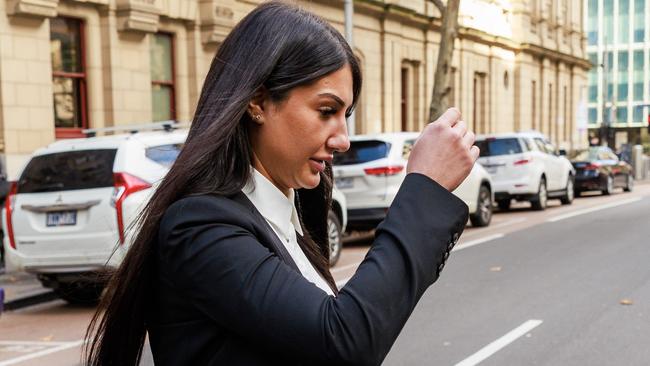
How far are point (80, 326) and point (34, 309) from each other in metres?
1.46

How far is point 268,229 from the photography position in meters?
1.33

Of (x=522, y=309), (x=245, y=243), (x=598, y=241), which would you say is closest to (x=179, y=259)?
(x=245, y=243)

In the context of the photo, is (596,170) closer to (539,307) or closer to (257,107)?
(539,307)

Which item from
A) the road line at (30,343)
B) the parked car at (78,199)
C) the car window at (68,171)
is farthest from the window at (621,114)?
the road line at (30,343)

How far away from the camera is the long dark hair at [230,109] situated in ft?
4.34

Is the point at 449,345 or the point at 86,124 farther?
the point at 86,124

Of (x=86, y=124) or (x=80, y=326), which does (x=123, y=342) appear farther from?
(x=86, y=124)

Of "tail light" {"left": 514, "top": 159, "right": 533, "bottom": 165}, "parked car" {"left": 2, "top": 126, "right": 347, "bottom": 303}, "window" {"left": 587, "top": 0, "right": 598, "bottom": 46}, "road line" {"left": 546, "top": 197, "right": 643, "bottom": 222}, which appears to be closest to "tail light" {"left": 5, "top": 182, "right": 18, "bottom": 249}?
"parked car" {"left": 2, "top": 126, "right": 347, "bottom": 303}

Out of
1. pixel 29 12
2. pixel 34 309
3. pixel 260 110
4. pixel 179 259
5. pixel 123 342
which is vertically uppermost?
pixel 29 12

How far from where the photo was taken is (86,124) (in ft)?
53.2

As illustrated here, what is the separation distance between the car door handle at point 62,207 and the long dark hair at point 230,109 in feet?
22.1

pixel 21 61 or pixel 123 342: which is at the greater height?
pixel 21 61

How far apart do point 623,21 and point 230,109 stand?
88595 millimetres

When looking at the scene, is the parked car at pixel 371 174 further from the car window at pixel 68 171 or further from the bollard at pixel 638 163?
the bollard at pixel 638 163
